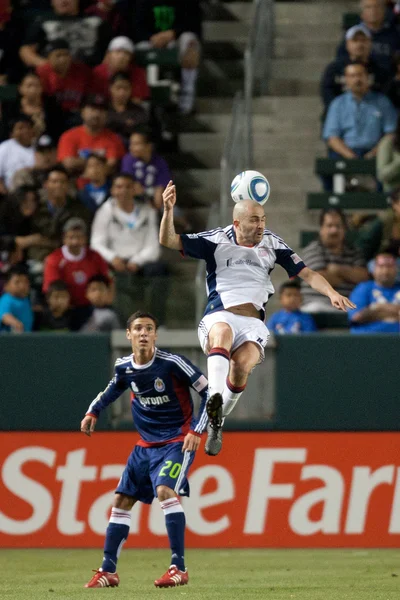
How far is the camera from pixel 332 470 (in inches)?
483

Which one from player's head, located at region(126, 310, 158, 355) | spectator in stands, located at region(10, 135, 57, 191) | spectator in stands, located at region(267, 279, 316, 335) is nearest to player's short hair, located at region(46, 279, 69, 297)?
spectator in stands, located at region(10, 135, 57, 191)

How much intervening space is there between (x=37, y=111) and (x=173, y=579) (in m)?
7.86

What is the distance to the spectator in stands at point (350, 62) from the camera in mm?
14938

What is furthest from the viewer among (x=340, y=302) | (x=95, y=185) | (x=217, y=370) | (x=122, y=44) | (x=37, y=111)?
(x=122, y=44)

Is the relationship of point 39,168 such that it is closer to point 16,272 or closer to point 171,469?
point 16,272

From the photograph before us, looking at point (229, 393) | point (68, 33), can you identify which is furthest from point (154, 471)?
point (68, 33)

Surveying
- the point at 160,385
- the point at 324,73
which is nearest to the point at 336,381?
the point at 160,385

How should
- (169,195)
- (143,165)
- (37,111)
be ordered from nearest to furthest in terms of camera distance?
(169,195) → (143,165) → (37,111)

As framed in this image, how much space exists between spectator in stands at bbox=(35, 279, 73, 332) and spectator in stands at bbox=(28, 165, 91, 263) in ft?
3.48

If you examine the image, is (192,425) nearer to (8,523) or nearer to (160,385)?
(160,385)

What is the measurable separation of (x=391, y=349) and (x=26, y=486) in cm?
350

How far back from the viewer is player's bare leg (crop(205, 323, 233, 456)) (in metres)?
8.77

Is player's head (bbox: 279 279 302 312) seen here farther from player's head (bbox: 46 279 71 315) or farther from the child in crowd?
player's head (bbox: 46 279 71 315)

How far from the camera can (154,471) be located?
9.37 metres
